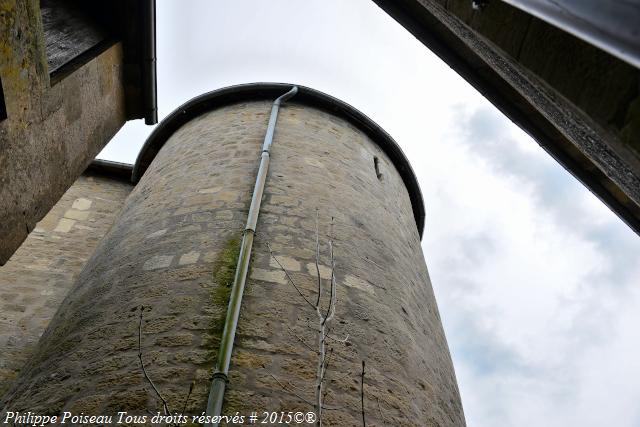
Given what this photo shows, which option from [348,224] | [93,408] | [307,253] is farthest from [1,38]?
[348,224]

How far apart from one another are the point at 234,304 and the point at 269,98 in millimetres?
4058

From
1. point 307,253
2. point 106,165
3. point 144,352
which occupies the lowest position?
point 106,165

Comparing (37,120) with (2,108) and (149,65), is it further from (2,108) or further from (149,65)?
(149,65)

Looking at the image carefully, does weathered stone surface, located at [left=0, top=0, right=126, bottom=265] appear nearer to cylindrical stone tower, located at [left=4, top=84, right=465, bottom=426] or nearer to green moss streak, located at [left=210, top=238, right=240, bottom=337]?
cylindrical stone tower, located at [left=4, top=84, right=465, bottom=426]

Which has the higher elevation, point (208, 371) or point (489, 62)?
point (489, 62)

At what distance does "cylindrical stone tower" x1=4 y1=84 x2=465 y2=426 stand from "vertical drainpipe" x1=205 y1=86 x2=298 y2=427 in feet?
0.20

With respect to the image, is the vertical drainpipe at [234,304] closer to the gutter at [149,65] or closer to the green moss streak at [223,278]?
the green moss streak at [223,278]

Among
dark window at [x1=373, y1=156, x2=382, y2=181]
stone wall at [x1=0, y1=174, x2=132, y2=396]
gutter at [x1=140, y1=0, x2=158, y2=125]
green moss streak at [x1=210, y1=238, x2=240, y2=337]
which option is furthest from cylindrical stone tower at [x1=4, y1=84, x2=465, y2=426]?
stone wall at [x1=0, y1=174, x2=132, y2=396]

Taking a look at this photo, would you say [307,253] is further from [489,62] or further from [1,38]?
[1,38]

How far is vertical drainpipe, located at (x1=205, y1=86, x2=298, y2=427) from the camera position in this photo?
2111 mm

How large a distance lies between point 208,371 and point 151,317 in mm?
591

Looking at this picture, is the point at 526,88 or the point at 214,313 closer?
the point at 526,88

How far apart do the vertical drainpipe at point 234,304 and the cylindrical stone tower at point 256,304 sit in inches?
2.4

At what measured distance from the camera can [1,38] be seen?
7.21ft
